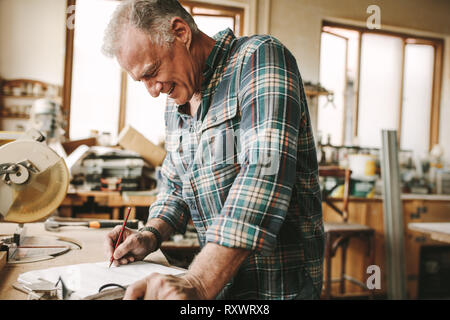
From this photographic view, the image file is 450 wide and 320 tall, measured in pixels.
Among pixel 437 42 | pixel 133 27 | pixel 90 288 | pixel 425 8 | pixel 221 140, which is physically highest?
pixel 425 8

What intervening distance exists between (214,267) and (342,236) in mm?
2547

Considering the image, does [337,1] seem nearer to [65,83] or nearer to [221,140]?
[65,83]

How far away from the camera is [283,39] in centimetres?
395

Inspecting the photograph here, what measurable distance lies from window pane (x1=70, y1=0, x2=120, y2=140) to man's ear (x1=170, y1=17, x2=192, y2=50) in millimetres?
2929

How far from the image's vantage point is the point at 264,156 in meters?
0.75

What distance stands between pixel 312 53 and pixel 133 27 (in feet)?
11.4

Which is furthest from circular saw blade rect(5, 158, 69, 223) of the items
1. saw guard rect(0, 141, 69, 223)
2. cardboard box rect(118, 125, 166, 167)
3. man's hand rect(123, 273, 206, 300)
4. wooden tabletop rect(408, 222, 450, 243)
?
wooden tabletop rect(408, 222, 450, 243)

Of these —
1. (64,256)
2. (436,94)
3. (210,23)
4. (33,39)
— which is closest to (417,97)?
(436,94)

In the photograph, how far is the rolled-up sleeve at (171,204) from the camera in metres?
1.19

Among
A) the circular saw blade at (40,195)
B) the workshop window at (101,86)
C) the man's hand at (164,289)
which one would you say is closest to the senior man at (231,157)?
the man's hand at (164,289)

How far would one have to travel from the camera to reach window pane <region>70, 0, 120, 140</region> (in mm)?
3676

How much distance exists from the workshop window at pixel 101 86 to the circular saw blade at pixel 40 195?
2511 millimetres

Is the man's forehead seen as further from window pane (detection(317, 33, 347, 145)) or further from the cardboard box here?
window pane (detection(317, 33, 347, 145))

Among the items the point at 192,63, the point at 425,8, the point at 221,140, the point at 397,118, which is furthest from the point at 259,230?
the point at 425,8
